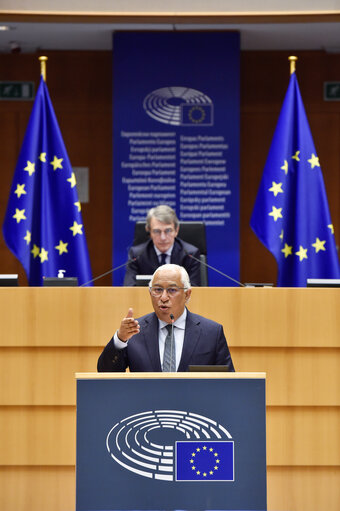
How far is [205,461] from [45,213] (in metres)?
3.40

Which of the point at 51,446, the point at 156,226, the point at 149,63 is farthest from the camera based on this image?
the point at 149,63

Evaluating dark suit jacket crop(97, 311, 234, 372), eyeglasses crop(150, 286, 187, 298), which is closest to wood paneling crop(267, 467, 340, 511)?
dark suit jacket crop(97, 311, 234, 372)

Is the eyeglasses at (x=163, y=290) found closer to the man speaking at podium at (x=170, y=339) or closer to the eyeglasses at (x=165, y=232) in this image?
the man speaking at podium at (x=170, y=339)

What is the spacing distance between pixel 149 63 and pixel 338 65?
2265 mm

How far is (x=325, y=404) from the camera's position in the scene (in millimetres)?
4477

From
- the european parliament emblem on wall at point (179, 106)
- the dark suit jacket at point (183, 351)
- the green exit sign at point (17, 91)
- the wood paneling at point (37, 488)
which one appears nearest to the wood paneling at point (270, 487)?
the wood paneling at point (37, 488)

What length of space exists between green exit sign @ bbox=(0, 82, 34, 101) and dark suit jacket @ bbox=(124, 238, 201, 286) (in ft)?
12.8

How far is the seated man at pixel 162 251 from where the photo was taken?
584cm

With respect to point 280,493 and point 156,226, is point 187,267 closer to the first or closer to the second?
point 156,226

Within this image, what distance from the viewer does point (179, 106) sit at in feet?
27.7

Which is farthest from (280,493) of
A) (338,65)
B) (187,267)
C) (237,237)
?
(338,65)

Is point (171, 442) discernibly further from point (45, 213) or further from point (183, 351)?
point (45, 213)

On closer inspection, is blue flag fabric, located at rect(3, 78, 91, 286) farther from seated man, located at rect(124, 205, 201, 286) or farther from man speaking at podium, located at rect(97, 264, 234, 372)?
man speaking at podium, located at rect(97, 264, 234, 372)

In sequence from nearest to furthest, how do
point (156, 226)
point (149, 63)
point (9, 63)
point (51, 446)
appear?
point (51, 446) → point (156, 226) → point (149, 63) → point (9, 63)
